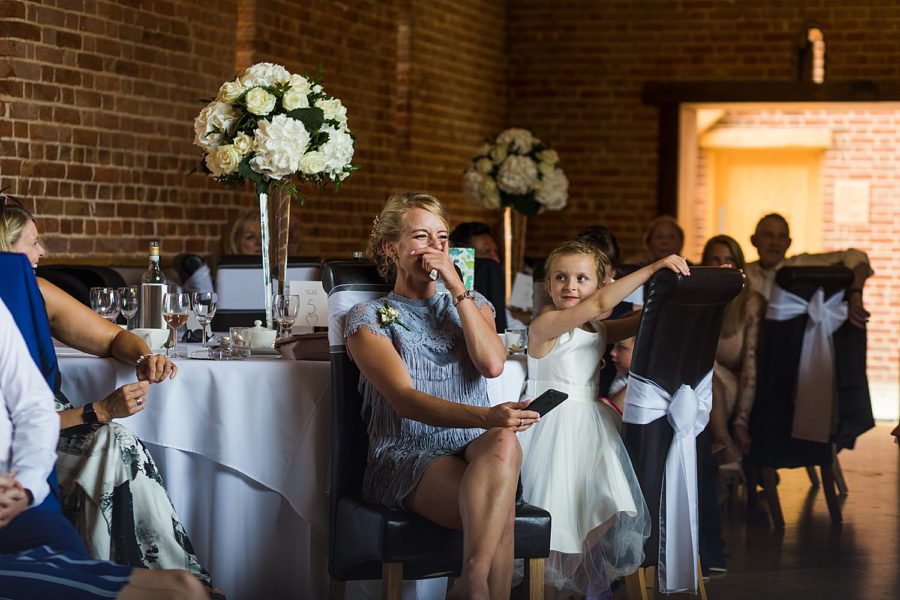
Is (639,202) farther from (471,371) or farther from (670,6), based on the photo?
(471,371)

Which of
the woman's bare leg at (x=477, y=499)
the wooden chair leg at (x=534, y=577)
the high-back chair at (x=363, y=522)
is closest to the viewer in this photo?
the woman's bare leg at (x=477, y=499)

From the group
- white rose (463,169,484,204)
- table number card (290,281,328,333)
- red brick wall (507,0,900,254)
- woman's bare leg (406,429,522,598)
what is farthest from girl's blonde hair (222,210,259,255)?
red brick wall (507,0,900,254)

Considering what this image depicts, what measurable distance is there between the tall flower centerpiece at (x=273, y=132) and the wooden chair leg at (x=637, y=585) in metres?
1.32

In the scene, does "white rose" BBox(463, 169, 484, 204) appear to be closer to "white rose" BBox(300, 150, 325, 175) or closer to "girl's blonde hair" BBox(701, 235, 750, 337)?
"girl's blonde hair" BBox(701, 235, 750, 337)

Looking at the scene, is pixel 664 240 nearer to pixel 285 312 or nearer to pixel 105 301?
pixel 285 312

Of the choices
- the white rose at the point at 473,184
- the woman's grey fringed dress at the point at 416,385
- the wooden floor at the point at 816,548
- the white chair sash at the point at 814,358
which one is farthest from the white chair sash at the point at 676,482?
the white rose at the point at 473,184

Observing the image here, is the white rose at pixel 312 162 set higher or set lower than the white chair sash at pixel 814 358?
higher

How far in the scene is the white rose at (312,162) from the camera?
13.2 feet

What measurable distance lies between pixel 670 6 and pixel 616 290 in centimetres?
778

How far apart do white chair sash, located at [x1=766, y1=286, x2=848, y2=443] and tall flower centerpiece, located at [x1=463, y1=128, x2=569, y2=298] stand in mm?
1890

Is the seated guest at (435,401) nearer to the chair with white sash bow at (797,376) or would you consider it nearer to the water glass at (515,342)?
the water glass at (515,342)

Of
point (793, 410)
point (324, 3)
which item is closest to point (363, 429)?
point (793, 410)

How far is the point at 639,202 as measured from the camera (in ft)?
36.7

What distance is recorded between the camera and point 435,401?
3.22 metres
